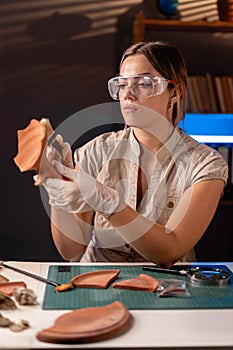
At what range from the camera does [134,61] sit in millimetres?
1997

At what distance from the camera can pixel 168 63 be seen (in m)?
2.03

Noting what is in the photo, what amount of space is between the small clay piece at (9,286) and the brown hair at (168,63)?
867 mm

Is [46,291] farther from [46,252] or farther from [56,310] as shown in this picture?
[46,252]

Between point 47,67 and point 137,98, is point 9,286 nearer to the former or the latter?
point 137,98

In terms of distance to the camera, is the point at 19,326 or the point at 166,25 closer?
the point at 19,326

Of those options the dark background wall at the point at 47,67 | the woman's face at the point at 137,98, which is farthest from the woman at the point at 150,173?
the dark background wall at the point at 47,67

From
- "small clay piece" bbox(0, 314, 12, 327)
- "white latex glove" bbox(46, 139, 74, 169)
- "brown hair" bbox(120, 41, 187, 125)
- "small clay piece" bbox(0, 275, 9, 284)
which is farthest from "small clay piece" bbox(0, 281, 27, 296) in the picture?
"brown hair" bbox(120, 41, 187, 125)

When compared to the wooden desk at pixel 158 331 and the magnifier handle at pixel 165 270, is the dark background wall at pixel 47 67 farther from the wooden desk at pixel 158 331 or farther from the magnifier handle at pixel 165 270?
the wooden desk at pixel 158 331

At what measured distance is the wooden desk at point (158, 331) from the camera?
116 cm

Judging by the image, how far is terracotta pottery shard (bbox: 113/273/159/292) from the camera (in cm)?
152

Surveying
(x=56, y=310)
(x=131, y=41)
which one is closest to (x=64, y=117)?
(x=131, y=41)

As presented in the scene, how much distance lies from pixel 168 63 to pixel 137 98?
0.67 ft

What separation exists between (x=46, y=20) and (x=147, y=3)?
58 centimetres

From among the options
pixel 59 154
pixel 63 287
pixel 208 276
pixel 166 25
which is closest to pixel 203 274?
pixel 208 276
